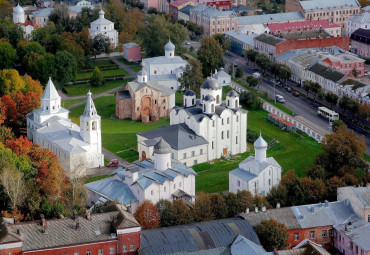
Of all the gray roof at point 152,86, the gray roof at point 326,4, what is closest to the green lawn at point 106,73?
the gray roof at point 152,86

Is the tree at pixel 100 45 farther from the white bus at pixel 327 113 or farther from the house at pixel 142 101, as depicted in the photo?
the white bus at pixel 327 113

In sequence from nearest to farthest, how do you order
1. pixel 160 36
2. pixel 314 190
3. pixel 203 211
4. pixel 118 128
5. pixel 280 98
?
pixel 203 211
pixel 314 190
pixel 118 128
pixel 280 98
pixel 160 36

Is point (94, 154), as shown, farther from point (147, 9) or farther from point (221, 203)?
point (147, 9)

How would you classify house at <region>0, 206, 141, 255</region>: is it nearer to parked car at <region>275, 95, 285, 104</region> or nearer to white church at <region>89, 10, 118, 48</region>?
parked car at <region>275, 95, 285, 104</region>

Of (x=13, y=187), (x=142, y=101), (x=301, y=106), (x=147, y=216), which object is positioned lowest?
(x=301, y=106)

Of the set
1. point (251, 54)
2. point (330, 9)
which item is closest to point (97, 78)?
point (251, 54)

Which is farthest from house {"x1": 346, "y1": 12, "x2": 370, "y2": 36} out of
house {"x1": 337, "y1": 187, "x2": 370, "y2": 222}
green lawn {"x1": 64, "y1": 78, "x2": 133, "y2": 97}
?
house {"x1": 337, "y1": 187, "x2": 370, "y2": 222}

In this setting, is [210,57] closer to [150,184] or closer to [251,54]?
[251,54]
